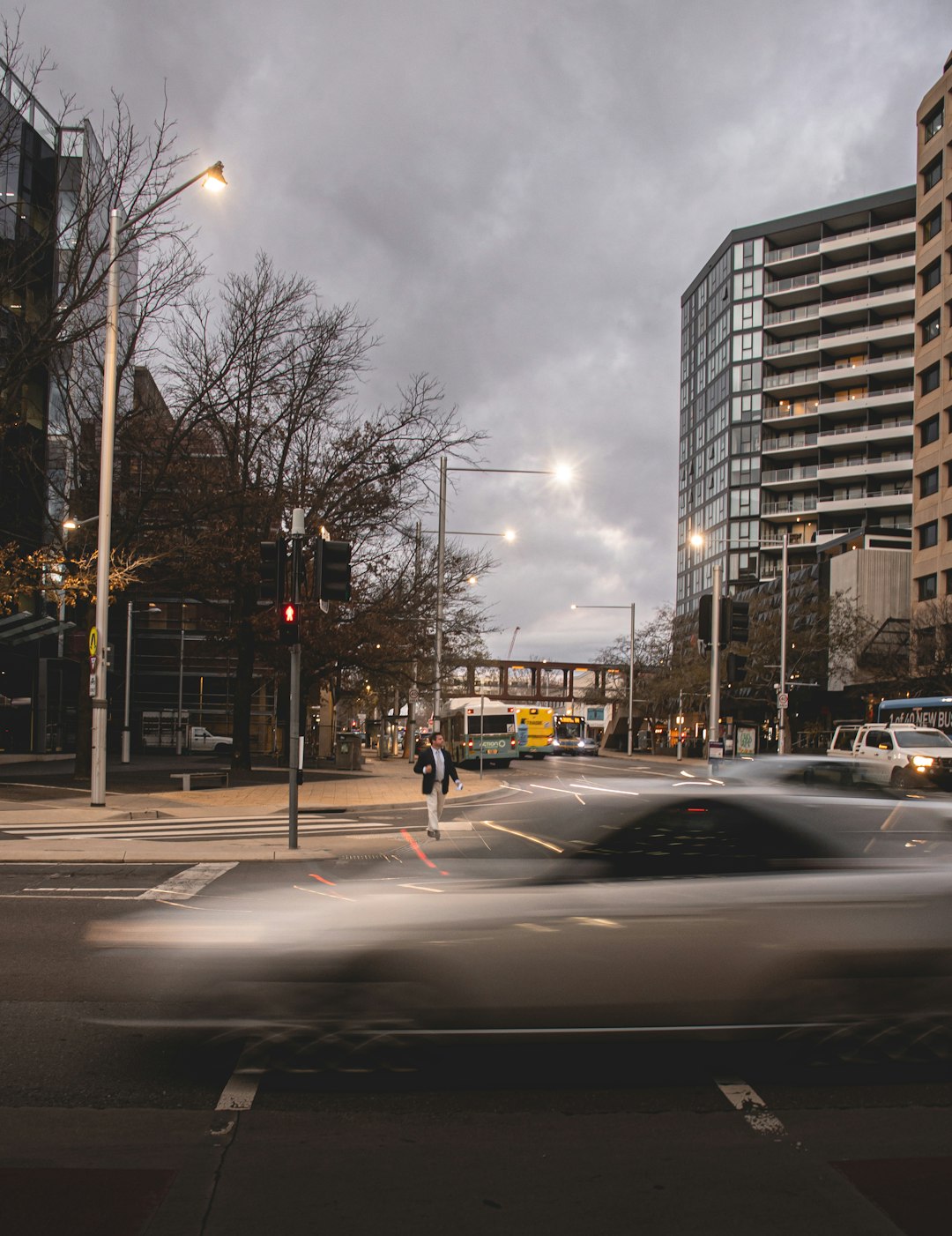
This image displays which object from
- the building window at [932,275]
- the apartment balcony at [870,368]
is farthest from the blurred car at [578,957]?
the apartment balcony at [870,368]

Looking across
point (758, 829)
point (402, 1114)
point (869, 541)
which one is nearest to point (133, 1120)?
point (402, 1114)

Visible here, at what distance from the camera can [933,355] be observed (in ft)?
175

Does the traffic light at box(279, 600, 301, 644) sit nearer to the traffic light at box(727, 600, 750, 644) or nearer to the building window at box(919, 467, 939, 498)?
the traffic light at box(727, 600, 750, 644)

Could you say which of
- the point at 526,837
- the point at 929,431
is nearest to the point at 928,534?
the point at 929,431

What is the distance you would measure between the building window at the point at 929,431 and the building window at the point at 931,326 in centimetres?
444

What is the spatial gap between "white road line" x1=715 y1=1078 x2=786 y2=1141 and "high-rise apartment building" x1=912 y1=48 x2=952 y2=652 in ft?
160

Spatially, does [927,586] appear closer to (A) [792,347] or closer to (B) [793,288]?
(A) [792,347]

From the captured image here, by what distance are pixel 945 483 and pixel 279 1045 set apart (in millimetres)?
53731

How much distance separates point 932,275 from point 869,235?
96.0 ft

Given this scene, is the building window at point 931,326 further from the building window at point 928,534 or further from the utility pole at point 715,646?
the utility pole at point 715,646

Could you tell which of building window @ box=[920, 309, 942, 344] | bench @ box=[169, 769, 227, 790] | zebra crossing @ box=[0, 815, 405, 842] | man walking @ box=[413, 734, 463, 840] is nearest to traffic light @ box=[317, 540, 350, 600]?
man walking @ box=[413, 734, 463, 840]

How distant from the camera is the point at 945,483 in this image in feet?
169

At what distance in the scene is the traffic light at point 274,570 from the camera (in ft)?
45.4

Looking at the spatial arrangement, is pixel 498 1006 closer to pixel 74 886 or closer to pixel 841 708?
pixel 74 886
